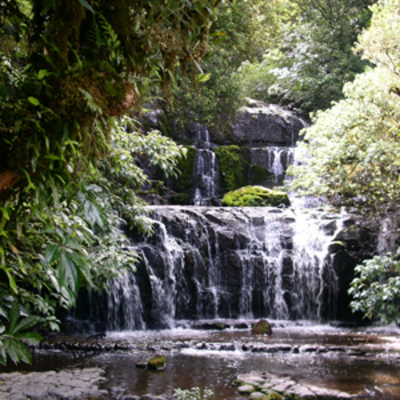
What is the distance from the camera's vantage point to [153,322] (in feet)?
37.6

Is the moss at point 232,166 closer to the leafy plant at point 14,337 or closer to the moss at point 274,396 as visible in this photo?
the moss at point 274,396

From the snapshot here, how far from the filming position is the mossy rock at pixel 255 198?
50.6ft

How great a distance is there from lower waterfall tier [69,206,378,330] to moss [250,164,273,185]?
5429mm

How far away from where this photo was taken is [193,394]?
231 inches

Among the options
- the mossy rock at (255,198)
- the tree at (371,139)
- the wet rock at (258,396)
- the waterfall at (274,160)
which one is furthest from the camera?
the waterfall at (274,160)

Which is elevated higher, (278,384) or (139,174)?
(139,174)

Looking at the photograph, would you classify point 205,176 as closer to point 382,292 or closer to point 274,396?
point 382,292

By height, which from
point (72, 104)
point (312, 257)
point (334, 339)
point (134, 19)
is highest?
point (134, 19)

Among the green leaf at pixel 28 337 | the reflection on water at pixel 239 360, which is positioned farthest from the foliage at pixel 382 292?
the green leaf at pixel 28 337

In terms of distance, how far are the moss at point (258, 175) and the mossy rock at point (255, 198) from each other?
2869 millimetres

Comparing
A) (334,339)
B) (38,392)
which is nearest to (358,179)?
(334,339)

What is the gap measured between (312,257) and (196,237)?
3.31 metres

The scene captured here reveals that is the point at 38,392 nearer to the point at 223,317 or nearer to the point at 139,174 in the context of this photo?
the point at 139,174

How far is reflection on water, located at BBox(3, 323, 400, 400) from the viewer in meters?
6.35
